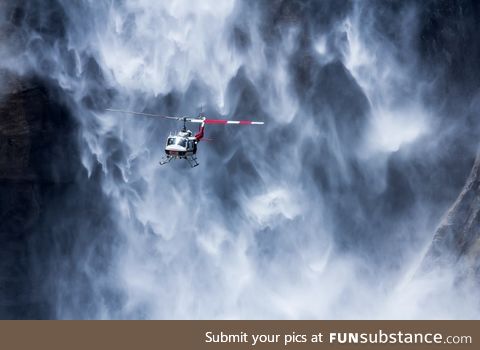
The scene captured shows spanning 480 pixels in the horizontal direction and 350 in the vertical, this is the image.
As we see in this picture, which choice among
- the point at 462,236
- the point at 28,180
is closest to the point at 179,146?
the point at 28,180

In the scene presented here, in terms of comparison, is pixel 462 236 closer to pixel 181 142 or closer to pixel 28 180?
pixel 181 142

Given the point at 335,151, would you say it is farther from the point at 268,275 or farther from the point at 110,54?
the point at 110,54

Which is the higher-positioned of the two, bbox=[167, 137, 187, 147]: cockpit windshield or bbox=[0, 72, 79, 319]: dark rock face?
bbox=[0, 72, 79, 319]: dark rock face

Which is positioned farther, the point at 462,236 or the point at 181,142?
the point at 462,236

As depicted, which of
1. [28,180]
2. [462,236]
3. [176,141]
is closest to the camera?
[176,141]

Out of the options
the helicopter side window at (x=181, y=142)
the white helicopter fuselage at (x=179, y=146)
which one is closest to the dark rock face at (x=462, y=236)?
the white helicopter fuselage at (x=179, y=146)

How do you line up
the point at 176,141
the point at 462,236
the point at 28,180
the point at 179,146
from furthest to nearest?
1. the point at 28,180
2. the point at 462,236
3. the point at 176,141
4. the point at 179,146

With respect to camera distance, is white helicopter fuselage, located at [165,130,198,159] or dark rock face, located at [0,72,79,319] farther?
dark rock face, located at [0,72,79,319]

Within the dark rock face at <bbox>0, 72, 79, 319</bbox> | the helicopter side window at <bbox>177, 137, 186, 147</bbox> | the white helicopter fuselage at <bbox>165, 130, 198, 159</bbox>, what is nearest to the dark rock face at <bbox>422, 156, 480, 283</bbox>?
the white helicopter fuselage at <bbox>165, 130, 198, 159</bbox>

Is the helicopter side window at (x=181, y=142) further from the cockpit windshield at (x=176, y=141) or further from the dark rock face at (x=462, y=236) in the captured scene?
the dark rock face at (x=462, y=236)

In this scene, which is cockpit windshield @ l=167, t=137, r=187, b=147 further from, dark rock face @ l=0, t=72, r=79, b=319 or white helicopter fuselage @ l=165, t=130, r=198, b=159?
dark rock face @ l=0, t=72, r=79, b=319

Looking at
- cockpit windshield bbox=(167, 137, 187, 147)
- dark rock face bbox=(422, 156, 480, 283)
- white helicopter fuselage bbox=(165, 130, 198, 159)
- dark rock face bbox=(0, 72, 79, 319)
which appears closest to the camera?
white helicopter fuselage bbox=(165, 130, 198, 159)
